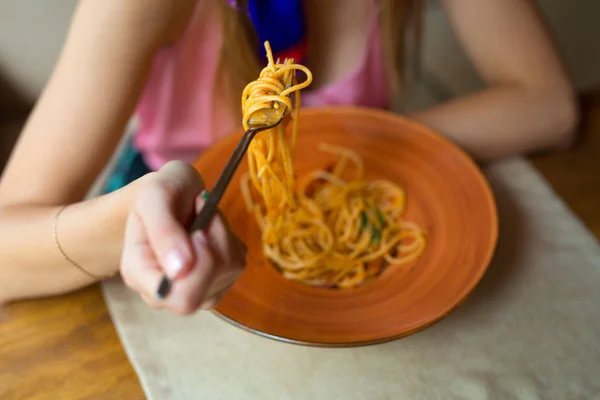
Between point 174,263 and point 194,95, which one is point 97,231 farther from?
point 194,95

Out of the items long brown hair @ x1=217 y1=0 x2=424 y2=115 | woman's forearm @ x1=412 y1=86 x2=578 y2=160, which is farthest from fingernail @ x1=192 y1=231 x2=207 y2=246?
woman's forearm @ x1=412 y1=86 x2=578 y2=160

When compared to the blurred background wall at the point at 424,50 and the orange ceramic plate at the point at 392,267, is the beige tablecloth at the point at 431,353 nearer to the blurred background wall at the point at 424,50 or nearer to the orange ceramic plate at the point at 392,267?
the orange ceramic plate at the point at 392,267

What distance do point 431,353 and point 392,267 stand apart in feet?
0.36

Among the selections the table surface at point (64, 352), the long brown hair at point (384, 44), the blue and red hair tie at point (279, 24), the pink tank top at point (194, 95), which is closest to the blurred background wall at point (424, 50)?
the long brown hair at point (384, 44)

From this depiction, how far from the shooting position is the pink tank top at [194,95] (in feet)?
2.70

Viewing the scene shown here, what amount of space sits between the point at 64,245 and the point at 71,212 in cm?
4

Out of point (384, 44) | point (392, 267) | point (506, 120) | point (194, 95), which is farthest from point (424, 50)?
point (392, 267)

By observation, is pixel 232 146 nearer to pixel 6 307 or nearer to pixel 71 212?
pixel 71 212

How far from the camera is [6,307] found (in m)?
0.65

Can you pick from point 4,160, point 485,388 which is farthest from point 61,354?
point 4,160

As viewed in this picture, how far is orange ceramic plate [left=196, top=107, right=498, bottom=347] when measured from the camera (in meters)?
0.58

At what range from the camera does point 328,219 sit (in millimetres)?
749

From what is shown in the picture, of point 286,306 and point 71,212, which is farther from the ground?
point 71,212

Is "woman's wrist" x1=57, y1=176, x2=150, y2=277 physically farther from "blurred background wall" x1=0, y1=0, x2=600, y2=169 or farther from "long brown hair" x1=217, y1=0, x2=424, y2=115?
"blurred background wall" x1=0, y1=0, x2=600, y2=169
